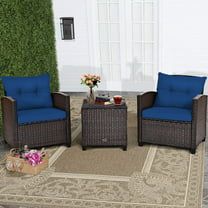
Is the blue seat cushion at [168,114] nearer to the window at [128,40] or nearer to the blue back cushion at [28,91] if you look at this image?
the blue back cushion at [28,91]

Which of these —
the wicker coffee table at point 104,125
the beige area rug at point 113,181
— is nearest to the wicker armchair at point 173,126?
the beige area rug at point 113,181

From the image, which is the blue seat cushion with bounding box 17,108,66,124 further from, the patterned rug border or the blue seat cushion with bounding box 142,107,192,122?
the patterned rug border

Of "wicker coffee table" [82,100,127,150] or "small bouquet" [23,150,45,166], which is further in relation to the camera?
"wicker coffee table" [82,100,127,150]

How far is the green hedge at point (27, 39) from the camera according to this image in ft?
20.6

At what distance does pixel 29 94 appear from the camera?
19.4 feet

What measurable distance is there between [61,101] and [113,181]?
157 centimetres

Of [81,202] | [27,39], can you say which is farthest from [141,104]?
[27,39]

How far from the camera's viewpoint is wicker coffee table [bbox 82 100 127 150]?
5488mm

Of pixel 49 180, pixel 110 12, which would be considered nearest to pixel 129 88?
pixel 110 12

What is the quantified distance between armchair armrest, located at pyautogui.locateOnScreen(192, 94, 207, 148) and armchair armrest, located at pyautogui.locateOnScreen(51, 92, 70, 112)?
1.62 meters

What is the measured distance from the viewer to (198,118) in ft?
17.7

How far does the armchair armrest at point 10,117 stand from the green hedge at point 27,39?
67 cm

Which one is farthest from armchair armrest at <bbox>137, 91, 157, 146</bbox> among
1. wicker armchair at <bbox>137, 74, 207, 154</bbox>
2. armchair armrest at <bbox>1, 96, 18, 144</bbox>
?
armchair armrest at <bbox>1, 96, 18, 144</bbox>

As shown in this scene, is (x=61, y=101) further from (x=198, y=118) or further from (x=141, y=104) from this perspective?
(x=198, y=118)
